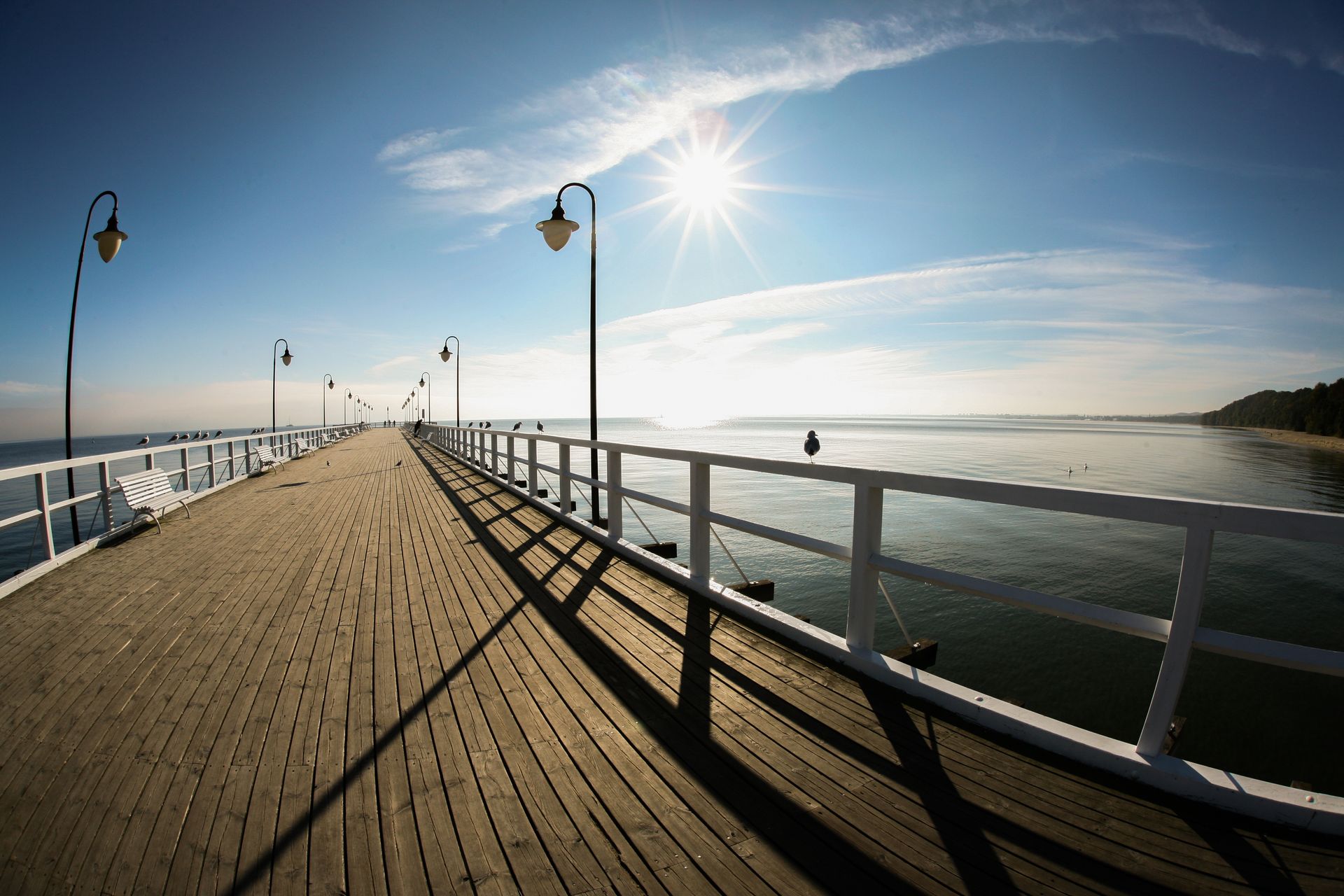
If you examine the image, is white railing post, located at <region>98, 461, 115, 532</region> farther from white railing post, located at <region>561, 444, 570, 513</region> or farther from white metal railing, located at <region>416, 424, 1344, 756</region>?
white metal railing, located at <region>416, 424, 1344, 756</region>

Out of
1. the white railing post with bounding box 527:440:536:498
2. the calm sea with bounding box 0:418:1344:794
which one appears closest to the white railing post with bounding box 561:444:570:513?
the white railing post with bounding box 527:440:536:498

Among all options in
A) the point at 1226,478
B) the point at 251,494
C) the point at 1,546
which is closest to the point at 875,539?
the point at 251,494

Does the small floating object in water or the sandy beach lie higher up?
the small floating object in water

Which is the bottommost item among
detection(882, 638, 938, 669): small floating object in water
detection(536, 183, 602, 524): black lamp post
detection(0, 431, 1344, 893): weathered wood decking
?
detection(0, 431, 1344, 893): weathered wood decking

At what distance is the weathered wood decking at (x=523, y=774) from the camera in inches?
64.9

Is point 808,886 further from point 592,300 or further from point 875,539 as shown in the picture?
point 592,300

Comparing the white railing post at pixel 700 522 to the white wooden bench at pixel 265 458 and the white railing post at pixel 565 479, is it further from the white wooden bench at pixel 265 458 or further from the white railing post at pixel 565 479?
Result: the white wooden bench at pixel 265 458

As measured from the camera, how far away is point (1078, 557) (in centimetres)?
1247

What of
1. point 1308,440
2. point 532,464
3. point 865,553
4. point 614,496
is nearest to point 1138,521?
point 865,553

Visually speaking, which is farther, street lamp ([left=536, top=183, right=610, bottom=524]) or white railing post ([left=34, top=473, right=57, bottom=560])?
A: street lamp ([left=536, top=183, right=610, bottom=524])

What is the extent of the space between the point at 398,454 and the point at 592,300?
49.7 feet

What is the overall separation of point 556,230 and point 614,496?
4.32 meters

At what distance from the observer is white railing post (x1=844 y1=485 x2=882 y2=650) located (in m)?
2.76

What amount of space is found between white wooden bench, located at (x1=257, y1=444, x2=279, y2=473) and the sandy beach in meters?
96.6
